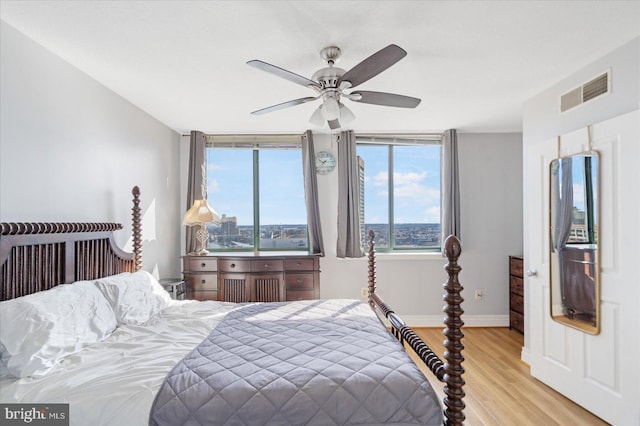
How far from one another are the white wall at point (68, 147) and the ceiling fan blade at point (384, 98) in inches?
76.0

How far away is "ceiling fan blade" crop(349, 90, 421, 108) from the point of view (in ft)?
7.22

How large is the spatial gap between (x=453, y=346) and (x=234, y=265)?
2.89 m

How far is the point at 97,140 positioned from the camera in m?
2.68

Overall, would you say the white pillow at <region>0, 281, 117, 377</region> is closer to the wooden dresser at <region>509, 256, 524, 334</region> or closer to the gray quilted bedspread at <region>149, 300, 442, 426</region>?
the gray quilted bedspread at <region>149, 300, 442, 426</region>

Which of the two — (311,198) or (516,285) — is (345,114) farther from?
(516,285)

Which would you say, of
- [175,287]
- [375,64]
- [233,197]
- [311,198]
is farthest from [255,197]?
[375,64]

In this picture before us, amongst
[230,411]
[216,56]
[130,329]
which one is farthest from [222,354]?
[216,56]

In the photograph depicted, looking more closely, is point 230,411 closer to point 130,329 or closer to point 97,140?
point 130,329

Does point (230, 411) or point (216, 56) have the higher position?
point (216, 56)

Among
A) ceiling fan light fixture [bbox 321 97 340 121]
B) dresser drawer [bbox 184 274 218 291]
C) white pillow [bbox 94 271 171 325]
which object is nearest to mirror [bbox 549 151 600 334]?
ceiling fan light fixture [bbox 321 97 340 121]

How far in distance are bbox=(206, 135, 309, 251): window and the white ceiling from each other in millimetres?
1380

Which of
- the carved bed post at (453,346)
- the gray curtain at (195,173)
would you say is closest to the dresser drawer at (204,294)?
the gray curtain at (195,173)

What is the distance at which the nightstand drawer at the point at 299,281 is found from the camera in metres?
3.88

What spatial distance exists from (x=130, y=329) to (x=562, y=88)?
356 centimetres
